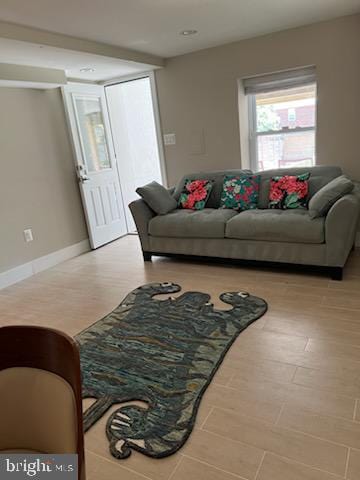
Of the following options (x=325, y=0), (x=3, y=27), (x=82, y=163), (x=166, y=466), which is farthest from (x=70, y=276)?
(x=325, y=0)

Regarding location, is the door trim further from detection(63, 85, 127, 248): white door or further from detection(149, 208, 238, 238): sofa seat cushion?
detection(149, 208, 238, 238): sofa seat cushion

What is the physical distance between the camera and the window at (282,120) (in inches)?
155

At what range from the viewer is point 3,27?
104 inches

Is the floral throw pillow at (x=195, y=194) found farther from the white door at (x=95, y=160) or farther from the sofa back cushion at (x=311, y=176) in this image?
the white door at (x=95, y=160)

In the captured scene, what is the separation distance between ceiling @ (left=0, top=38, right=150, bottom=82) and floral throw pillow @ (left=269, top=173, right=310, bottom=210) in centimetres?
207

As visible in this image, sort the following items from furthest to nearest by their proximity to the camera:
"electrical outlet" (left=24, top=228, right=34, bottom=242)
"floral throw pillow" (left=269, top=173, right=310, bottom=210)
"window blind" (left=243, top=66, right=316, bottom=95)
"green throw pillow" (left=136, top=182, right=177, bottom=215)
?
"electrical outlet" (left=24, top=228, right=34, bottom=242) < "green throw pillow" (left=136, top=182, right=177, bottom=215) < "window blind" (left=243, top=66, right=316, bottom=95) < "floral throw pillow" (left=269, top=173, right=310, bottom=210)

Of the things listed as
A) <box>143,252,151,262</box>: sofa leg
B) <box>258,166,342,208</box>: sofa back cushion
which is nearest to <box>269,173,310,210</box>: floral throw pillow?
<box>258,166,342,208</box>: sofa back cushion

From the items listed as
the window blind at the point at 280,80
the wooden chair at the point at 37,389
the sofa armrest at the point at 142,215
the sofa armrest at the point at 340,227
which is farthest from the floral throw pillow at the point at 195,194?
the wooden chair at the point at 37,389

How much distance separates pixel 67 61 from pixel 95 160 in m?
1.40

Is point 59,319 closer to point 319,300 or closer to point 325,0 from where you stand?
point 319,300

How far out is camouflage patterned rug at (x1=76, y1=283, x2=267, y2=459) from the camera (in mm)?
1719

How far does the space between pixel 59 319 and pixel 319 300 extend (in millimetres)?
2062

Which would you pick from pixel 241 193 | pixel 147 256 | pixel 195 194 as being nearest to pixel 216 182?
pixel 195 194

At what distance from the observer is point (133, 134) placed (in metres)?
6.24
